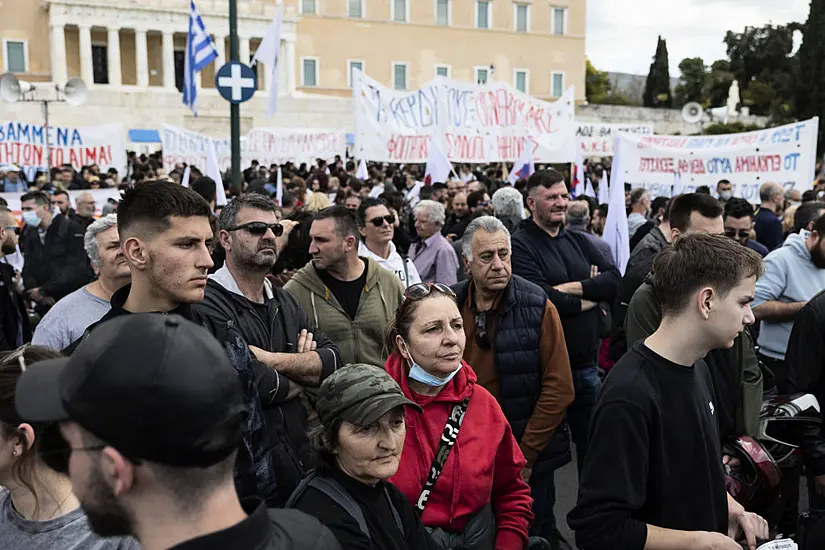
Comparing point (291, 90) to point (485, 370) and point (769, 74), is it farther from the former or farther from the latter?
point (485, 370)

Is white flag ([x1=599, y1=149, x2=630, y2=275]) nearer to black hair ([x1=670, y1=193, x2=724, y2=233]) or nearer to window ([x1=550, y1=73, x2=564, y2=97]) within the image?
black hair ([x1=670, y1=193, x2=724, y2=233])

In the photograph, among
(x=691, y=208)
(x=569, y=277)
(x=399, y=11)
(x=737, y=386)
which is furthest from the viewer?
(x=399, y=11)

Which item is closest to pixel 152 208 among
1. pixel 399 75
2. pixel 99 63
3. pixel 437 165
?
pixel 437 165

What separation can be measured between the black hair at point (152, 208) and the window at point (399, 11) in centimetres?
5913

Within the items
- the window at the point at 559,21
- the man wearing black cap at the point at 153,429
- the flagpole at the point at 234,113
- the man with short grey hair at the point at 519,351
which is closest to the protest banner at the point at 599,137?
the flagpole at the point at 234,113

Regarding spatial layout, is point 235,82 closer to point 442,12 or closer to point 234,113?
point 234,113

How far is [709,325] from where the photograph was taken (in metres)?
2.38

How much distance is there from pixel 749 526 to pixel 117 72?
174 feet

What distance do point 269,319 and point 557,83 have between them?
63774 millimetres

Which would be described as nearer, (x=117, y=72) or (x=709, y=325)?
(x=709, y=325)

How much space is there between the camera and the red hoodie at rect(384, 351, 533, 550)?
8.94ft

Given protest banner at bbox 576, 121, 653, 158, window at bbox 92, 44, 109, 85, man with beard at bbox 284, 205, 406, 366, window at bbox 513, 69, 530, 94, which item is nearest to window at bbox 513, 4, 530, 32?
window at bbox 513, 69, 530, 94

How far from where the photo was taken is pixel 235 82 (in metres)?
10.0

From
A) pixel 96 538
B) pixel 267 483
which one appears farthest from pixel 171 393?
pixel 267 483
